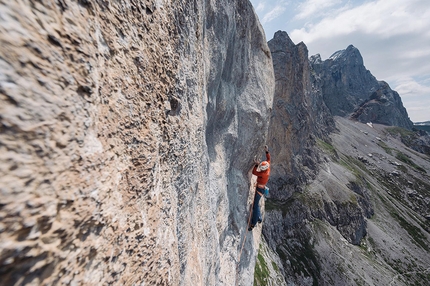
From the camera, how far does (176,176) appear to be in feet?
20.1

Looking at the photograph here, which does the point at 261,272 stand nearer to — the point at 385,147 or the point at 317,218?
the point at 317,218

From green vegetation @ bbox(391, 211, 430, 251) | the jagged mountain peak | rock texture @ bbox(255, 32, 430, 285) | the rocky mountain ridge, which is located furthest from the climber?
green vegetation @ bbox(391, 211, 430, 251)

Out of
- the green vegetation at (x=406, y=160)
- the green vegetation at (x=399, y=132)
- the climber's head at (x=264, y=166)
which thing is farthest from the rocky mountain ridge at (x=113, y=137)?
the green vegetation at (x=399, y=132)

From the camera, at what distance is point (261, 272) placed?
38.2m

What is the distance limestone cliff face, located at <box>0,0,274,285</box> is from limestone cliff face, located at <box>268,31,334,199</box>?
194 feet

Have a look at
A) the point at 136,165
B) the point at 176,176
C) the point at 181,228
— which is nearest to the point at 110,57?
the point at 136,165

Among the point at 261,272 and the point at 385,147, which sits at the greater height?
the point at 385,147

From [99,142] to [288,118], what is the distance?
217 ft

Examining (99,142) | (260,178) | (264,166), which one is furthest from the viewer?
(260,178)

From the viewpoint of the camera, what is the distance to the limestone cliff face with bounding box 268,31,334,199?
63.8 meters

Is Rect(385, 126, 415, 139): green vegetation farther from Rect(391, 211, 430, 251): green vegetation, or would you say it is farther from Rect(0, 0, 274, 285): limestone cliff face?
Rect(0, 0, 274, 285): limestone cliff face

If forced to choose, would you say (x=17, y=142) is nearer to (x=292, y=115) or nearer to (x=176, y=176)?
(x=176, y=176)

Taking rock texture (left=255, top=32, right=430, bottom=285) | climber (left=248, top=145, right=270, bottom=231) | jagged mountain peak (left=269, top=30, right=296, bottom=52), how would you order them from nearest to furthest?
climber (left=248, top=145, right=270, bottom=231)
rock texture (left=255, top=32, right=430, bottom=285)
jagged mountain peak (left=269, top=30, right=296, bottom=52)

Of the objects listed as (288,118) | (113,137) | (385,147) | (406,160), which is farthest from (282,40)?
(406,160)
